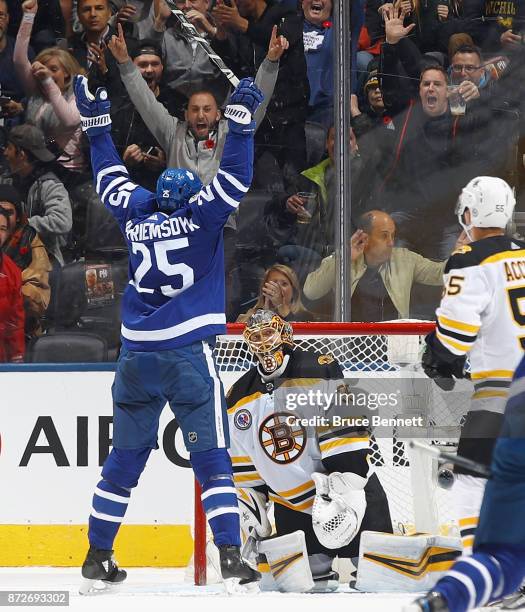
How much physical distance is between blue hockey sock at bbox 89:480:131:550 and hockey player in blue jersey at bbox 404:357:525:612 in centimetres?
146

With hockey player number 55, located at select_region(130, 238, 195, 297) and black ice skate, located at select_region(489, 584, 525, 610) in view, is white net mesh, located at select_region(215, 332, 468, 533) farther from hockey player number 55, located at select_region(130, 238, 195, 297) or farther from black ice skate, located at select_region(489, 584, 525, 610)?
hockey player number 55, located at select_region(130, 238, 195, 297)

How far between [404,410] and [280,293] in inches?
44.6

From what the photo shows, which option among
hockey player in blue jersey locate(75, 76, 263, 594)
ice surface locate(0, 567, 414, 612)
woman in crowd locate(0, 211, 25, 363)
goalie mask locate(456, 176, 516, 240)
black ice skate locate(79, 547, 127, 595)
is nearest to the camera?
goalie mask locate(456, 176, 516, 240)

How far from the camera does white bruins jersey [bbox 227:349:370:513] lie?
3896mm

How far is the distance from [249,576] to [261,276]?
5.49ft

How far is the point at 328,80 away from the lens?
200 inches

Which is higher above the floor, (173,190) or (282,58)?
(282,58)

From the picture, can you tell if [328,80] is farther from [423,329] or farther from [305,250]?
[423,329]

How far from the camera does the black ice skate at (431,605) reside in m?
2.44

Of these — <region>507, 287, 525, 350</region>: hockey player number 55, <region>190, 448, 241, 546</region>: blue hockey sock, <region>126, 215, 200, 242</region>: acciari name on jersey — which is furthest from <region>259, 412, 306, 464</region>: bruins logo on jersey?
<region>507, 287, 525, 350</region>: hockey player number 55

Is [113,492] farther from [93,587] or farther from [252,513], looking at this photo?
[252,513]

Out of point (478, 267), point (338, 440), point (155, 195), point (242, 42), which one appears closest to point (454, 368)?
point (478, 267)

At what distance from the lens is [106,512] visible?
12.1 ft

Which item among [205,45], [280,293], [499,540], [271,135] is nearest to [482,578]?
[499,540]
